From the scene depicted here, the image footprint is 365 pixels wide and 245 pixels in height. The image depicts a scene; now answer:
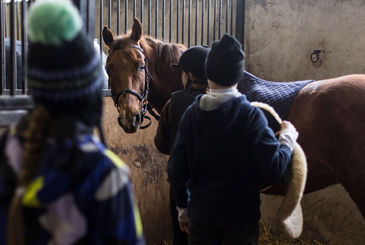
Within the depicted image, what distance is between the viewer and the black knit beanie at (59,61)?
0.88 m

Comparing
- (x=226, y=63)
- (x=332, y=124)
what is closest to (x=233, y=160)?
(x=226, y=63)

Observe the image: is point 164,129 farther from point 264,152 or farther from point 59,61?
point 59,61

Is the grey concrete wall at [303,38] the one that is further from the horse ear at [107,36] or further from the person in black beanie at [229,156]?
the person in black beanie at [229,156]

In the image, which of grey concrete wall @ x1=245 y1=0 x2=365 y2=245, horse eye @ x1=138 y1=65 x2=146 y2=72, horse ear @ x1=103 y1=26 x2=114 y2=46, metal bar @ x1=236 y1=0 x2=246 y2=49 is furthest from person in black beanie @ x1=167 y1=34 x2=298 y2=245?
metal bar @ x1=236 y1=0 x2=246 y2=49

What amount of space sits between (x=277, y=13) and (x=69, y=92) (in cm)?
337

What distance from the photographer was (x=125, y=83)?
2607 mm

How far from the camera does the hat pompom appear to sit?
881 mm

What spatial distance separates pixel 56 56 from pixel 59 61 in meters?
0.01

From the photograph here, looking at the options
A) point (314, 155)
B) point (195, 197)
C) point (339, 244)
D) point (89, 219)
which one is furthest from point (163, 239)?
point (89, 219)

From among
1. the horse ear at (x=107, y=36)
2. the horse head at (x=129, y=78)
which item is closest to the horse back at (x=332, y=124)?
the horse head at (x=129, y=78)

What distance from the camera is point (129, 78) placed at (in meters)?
2.62

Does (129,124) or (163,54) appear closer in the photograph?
(129,124)

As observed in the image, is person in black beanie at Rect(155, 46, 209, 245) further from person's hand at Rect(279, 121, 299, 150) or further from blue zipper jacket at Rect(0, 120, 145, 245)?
blue zipper jacket at Rect(0, 120, 145, 245)

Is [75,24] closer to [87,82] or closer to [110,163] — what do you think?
[87,82]
